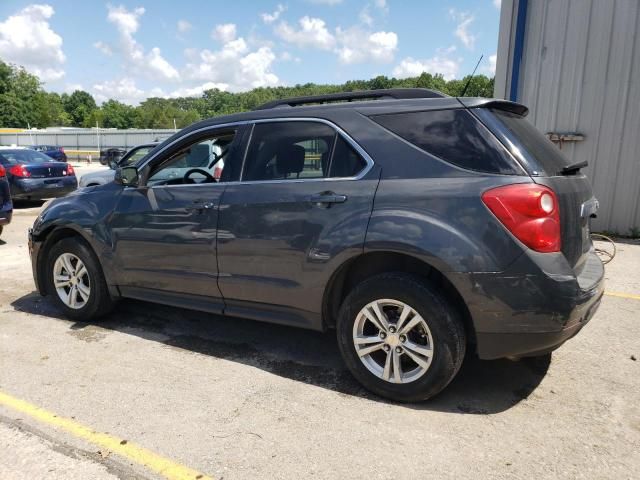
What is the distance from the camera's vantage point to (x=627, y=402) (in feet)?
10.2

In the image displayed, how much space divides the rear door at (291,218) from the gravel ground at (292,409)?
0.55 m

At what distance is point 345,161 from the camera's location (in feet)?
10.7

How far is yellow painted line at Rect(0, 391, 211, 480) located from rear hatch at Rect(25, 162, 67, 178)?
10.8 meters

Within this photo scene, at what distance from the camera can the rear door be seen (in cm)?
317

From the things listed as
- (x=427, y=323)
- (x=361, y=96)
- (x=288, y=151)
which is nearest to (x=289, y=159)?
(x=288, y=151)

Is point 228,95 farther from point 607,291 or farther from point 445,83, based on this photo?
point 607,291

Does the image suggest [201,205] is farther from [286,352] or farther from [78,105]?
[78,105]

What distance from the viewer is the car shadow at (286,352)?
3215mm

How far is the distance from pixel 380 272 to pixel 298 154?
3.28ft

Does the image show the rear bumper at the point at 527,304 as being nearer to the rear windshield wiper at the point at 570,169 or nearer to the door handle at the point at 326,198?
the rear windshield wiper at the point at 570,169

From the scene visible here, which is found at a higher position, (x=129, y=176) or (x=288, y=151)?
(x=288, y=151)

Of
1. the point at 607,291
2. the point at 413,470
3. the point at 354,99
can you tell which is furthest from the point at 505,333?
the point at 607,291

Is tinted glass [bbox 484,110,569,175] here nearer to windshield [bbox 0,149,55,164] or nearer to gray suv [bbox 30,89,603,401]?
gray suv [bbox 30,89,603,401]

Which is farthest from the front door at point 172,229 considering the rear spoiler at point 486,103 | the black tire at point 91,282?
the rear spoiler at point 486,103
